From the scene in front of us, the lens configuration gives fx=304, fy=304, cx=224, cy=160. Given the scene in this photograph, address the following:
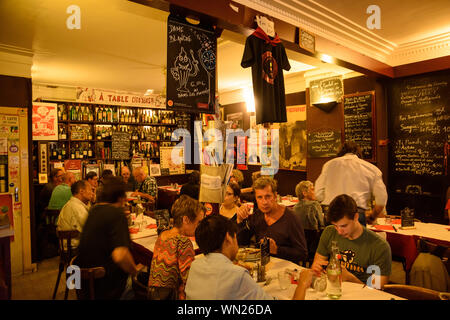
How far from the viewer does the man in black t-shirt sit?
93.5 inches

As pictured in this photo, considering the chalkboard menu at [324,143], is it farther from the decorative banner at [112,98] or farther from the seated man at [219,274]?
the seated man at [219,274]

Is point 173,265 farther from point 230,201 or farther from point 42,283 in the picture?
point 42,283

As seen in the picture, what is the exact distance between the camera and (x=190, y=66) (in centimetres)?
302

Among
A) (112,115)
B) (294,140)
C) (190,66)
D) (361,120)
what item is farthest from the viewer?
(112,115)

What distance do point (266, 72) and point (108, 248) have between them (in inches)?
93.8

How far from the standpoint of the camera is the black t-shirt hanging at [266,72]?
331 cm

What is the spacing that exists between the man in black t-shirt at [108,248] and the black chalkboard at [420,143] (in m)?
5.21

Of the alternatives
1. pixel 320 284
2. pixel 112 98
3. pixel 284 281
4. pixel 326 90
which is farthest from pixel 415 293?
pixel 112 98

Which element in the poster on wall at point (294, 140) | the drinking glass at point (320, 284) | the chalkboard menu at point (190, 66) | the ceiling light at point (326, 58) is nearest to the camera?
the drinking glass at point (320, 284)

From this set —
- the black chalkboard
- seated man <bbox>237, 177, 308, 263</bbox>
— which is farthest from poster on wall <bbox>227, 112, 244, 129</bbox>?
seated man <bbox>237, 177, 308, 263</bbox>

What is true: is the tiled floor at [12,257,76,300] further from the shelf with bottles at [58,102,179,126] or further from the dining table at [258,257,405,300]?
the shelf with bottles at [58,102,179,126]

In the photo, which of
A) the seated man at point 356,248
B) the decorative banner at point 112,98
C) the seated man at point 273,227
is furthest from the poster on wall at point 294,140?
the seated man at point 356,248

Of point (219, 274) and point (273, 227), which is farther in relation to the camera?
point (273, 227)
